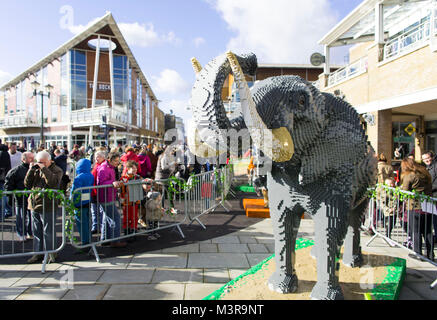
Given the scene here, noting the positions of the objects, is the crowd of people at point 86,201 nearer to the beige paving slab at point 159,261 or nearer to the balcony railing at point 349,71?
the beige paving slab at point 159,261

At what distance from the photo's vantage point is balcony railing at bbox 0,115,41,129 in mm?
38312

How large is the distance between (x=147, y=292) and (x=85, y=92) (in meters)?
35.1

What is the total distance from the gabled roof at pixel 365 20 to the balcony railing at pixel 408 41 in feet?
7.08

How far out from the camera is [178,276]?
4055 millimetres

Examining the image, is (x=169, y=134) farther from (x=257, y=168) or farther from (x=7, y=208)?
(x=7, y=208)

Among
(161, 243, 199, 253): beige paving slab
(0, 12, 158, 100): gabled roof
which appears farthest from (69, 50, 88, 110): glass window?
(161, 243, 199, 253): beige paving slab

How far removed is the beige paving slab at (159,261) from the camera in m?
4.45

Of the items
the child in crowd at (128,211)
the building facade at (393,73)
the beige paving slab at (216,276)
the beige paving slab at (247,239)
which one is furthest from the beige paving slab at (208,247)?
the building facade at (393,73)

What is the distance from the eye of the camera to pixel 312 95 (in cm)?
231

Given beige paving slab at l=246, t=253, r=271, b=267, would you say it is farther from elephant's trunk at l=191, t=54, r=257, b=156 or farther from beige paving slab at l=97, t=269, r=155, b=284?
elephant's trunk at l=191, t=54, r=257, b=156

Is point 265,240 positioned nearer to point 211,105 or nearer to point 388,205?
A: point 388,205

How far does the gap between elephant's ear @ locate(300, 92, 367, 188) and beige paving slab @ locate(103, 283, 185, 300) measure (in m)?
2.16

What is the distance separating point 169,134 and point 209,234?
4088 millimetres
